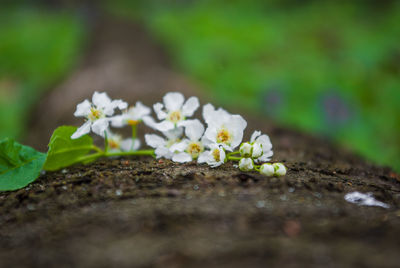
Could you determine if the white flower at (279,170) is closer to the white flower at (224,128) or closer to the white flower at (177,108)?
the white flower at (224,128)

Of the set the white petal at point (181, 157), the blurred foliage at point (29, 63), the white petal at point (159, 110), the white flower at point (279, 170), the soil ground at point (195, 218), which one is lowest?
the soil ground at point (195, 218)

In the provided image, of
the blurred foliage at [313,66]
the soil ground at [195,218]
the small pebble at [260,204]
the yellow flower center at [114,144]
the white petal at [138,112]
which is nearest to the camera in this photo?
the soil ground at [195,218]

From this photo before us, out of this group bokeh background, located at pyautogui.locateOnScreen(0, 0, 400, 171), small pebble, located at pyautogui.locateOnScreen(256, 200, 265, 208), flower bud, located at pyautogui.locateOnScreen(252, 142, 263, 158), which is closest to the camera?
small pebble, located at pyautogui.locateOnScreen(256, 200, 265, 208)

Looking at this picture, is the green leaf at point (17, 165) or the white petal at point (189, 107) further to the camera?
the white petal at point (189, 107)

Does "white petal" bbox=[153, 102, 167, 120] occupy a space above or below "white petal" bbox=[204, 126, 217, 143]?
above

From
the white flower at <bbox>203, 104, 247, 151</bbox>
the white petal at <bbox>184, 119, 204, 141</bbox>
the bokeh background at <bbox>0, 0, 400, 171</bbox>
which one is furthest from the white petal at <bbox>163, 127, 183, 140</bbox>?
the bokeh background at <bbox>0, 0, 400, 171</bbox>

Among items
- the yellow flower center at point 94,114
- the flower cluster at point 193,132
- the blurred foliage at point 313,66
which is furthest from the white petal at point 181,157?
the blurred foliage at point 313,66

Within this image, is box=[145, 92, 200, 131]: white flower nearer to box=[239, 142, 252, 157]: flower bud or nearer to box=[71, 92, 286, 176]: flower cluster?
box=[71, 92, 286, 176]: flower cluster

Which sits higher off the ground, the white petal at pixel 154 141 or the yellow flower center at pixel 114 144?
the white petal at pixel 154 141
